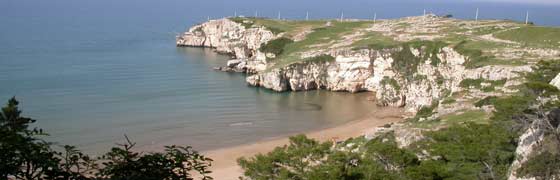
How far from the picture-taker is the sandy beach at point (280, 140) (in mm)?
37719

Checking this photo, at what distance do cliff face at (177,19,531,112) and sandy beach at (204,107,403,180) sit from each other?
304cm

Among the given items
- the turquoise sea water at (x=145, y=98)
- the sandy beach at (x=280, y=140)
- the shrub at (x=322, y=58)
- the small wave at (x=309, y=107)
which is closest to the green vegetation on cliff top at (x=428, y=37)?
the shrub at (x=322, y=58)

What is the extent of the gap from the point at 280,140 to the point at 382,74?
20968mm

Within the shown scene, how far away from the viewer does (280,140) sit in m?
45.8

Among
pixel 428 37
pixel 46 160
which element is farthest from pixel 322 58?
pixel 46 160

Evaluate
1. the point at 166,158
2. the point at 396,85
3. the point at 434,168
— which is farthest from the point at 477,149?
the point at 396,85

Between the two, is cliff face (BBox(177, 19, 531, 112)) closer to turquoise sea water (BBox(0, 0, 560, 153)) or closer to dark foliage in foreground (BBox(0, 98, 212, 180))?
turquoise sea water (BBox(0, 0, 560, 153))

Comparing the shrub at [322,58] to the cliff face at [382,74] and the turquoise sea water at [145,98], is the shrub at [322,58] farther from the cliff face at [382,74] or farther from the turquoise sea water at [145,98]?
the turquoise sea water at [145,98]

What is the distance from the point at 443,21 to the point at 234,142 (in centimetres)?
4674

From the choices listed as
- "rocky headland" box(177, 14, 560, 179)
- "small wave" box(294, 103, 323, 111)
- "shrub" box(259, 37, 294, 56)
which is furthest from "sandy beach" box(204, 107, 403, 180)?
"shrub" box(259, 37, 294, 56)

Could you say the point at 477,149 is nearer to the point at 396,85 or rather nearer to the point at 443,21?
the point at 396,85

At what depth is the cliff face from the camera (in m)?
54.4

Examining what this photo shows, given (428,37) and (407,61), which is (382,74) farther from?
(428,37)

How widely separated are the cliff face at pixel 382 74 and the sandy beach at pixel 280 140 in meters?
3.04
